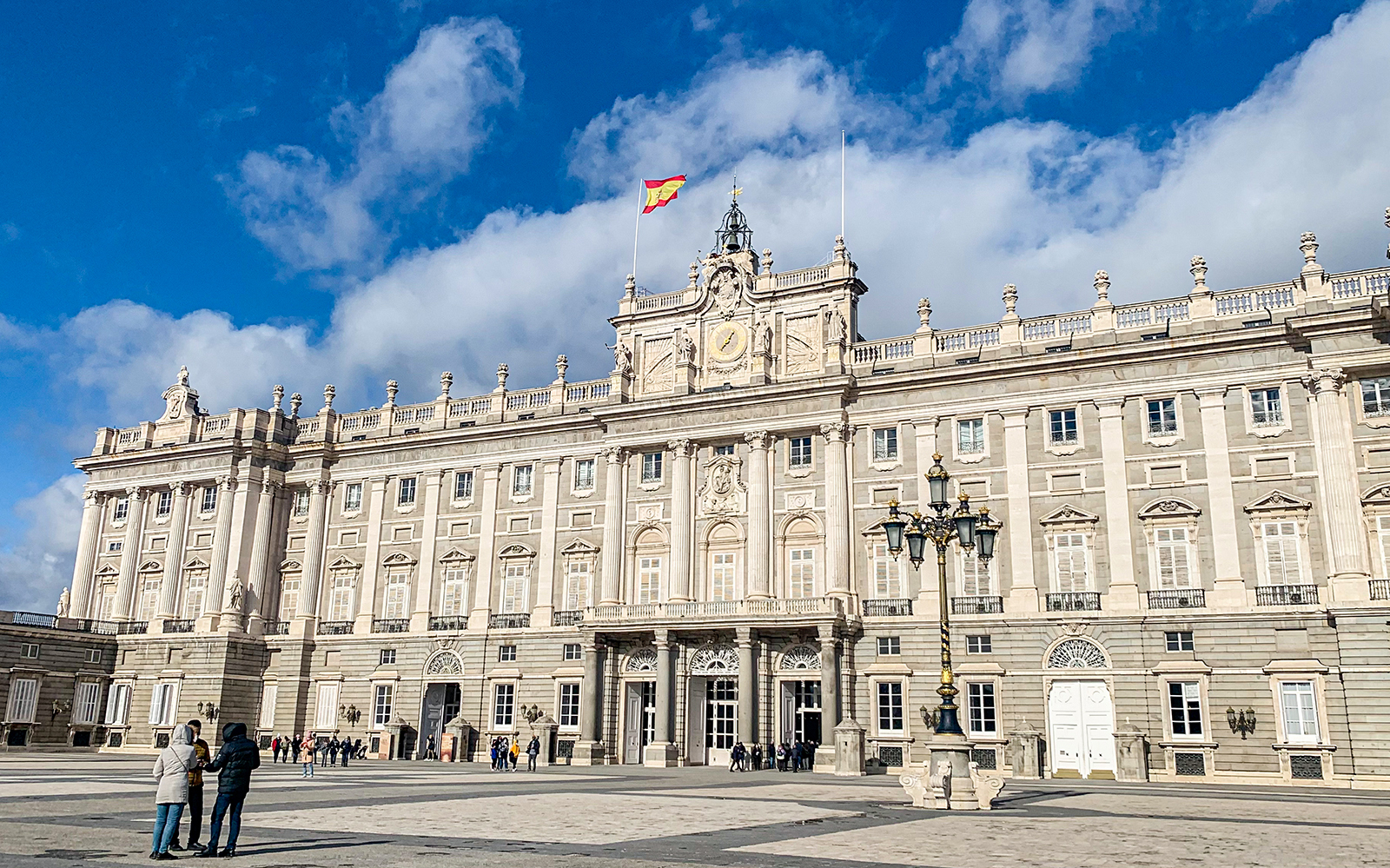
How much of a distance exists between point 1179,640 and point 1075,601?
354cm

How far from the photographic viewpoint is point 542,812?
20.0m

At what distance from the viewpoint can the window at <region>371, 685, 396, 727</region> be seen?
51344mm

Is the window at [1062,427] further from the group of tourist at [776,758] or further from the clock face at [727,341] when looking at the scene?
the group of tourist at [776,758]

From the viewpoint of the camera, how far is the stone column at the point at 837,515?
4341 cm

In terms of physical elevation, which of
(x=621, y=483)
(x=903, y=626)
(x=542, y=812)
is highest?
(x=621, y=483)

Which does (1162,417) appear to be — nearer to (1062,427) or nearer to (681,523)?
(1062,427)

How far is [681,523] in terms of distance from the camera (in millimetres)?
46969

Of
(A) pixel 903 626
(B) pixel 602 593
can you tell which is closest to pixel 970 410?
(A) pixel 903 626

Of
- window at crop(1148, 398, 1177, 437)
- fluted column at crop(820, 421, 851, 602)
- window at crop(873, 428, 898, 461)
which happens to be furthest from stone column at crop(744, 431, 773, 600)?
window at crop(1148, 398, 1177, 437)

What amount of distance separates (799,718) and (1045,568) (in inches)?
421

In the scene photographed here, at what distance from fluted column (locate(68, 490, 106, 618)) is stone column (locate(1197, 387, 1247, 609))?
51.8 m

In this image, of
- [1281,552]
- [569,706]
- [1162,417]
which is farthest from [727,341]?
[1281,552]

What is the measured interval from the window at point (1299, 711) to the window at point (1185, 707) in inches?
95.9

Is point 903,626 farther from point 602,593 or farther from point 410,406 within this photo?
point 410,406
